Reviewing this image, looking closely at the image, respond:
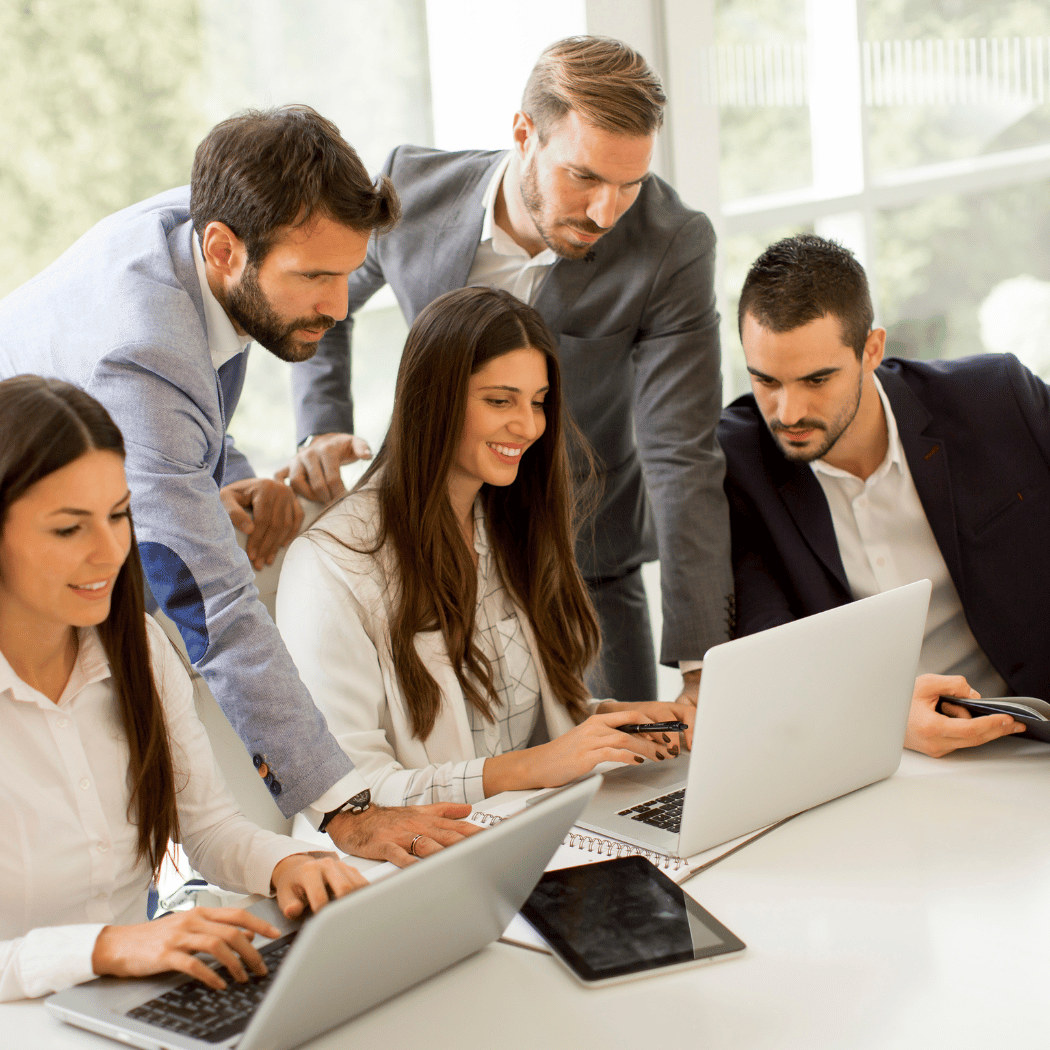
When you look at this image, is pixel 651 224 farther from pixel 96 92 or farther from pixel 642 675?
pixel 96 92

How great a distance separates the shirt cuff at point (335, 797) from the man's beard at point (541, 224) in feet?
3.08

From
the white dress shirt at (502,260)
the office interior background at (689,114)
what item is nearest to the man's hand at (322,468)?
the white dress shirt at (502,260)

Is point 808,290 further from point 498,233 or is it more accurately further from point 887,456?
point 498,233

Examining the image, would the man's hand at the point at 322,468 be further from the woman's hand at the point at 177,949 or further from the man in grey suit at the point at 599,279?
the woman's hand at the point at 177,949

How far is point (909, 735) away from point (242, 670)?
854 millimetres

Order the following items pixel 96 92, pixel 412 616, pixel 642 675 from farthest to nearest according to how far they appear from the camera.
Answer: pixel 642 675 < pixel 96 92 < pixel 412 616

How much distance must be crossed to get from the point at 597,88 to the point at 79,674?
1.16 metres

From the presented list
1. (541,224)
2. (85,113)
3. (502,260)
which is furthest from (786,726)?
(85,113)

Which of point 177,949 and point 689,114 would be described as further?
point 689,114

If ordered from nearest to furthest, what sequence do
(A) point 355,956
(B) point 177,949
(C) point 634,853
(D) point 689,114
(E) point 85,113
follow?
(A) point 355,956 < (B) point 177,949 < (C) point 634,853 < (E) point 85,113 < (D) point 689,114

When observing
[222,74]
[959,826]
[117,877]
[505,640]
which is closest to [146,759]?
[117,877]

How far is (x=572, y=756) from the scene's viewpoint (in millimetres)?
1414

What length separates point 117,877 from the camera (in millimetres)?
1201

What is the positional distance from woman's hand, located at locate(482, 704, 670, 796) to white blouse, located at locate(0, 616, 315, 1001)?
0.33m
